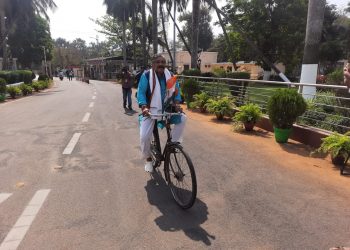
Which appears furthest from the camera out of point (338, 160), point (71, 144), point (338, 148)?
point (71, 144)

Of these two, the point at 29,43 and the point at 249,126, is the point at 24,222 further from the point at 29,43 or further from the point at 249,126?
the point at 29,43

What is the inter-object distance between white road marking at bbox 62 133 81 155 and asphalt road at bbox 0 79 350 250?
9 cm

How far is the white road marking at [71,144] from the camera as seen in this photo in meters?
7.96

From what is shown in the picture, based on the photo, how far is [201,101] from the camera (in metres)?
14.6

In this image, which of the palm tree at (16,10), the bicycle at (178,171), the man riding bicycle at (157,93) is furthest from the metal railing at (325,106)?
the palm tree at (16,10)

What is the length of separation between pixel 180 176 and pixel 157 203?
471 millimetres

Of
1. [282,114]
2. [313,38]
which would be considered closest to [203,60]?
[313,38]

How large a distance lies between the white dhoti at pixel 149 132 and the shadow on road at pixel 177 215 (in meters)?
0.57

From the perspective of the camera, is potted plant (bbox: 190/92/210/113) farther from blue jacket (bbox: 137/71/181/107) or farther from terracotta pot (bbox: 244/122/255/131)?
blue jacket (bbox: 137/71/181/107)

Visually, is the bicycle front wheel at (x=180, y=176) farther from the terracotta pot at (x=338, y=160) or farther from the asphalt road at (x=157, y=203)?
the terracotta pot at (x=338, y=160)

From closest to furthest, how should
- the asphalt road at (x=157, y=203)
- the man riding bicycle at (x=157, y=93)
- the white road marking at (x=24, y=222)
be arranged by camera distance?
the white road marking at (x=24, y=222) → the asphalt road at (x=157, y=203) → the man riding bicycle at (x=157, y=93)

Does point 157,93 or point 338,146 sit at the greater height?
point 157,93

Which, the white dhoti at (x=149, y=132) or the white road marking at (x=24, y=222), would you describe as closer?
the white road marking at (x=24, y=222)

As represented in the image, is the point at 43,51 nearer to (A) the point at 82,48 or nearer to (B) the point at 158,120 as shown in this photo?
(B) the point at 158,120
